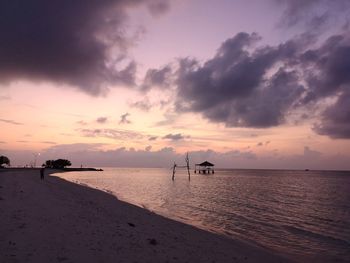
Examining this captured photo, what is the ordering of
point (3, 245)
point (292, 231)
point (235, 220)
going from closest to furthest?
point (3, 245) < point (292, 231) < point (235, 220)

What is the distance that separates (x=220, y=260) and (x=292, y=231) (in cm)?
1240

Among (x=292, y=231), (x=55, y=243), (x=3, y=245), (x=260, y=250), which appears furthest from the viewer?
(x=292, y=231)

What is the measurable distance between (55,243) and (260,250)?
32.7 ft

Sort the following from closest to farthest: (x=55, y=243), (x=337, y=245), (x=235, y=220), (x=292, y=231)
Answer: (x=55, y=243) → (x=337, y=245) → (x=292, y=231) → (x=235, y=220)

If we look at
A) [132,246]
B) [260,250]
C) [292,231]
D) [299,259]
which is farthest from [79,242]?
[292,231]

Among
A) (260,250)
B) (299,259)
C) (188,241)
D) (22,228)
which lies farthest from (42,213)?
(299,259)

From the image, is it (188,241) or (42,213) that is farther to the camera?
(42,213)

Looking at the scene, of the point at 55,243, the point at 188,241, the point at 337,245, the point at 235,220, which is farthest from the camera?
the point at 235,220

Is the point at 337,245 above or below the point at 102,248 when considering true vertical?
below

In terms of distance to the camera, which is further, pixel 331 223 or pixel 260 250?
pixel 331 223

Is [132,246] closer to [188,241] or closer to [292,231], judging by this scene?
[188,241]

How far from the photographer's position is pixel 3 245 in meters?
10.1

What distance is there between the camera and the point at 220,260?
12.1 m

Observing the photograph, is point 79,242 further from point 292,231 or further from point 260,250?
point 292,231
